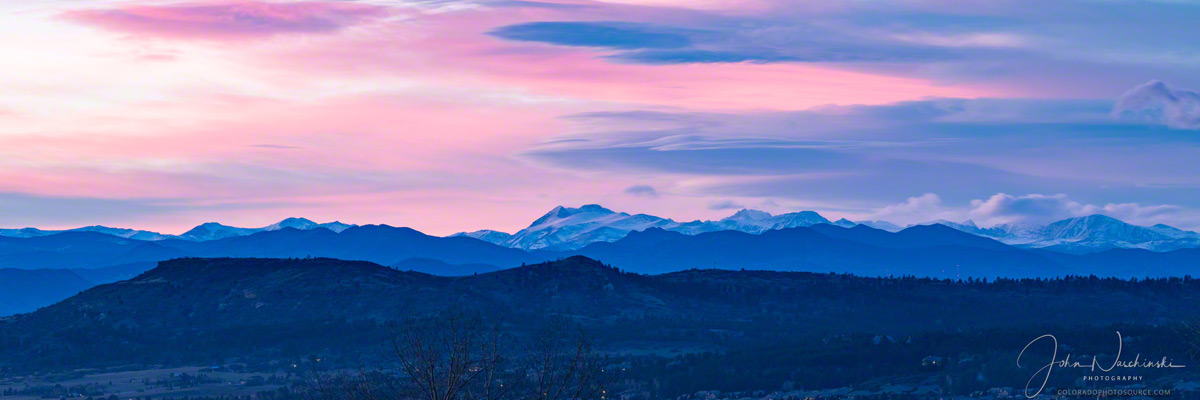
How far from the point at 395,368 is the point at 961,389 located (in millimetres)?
78655

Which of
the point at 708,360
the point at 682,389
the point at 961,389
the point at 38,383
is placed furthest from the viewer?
the point at 38,383

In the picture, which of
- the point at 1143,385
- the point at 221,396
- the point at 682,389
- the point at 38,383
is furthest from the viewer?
the point at 38,383

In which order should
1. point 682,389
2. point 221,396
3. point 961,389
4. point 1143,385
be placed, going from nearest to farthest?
1. point 1143,385
2. point 961,389
3. point 682,389
4. point 221,396

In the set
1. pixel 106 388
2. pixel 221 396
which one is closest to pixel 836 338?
pixel 221 396

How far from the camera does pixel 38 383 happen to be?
575ft

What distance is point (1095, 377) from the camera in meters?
125

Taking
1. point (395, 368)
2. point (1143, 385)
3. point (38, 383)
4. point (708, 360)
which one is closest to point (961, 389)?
point (1143, 385)

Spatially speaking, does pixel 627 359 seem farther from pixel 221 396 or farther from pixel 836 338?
pixel 221 396

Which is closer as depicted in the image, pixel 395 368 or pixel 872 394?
pixel 872 394

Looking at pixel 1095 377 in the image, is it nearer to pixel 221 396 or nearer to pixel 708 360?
pixel 708 360

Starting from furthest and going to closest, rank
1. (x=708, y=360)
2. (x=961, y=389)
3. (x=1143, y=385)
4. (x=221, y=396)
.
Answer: (x=708, y=360), (x=221, y=396), (x=961, y=389), (x=1143, y=385)

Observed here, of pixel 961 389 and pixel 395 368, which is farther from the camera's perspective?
pixel 395 368

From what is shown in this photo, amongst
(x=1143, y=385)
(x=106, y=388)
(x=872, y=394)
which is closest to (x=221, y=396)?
(x=106, y=388)

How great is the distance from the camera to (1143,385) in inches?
4643
